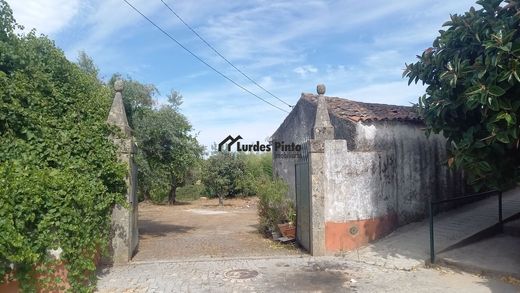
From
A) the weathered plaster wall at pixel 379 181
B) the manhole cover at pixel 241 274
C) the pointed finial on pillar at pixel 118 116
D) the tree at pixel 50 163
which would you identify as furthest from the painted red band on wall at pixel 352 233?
the pointed finial on pillar at pixel 118 116

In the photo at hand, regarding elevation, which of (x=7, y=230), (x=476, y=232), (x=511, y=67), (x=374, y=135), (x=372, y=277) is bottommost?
(x=372, y=277)

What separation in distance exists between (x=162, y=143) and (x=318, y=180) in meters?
4.79

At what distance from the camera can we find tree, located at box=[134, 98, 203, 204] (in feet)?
36.8

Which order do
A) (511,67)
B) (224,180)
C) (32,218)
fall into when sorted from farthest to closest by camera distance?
(224,180) < (511,67) < (32,218)

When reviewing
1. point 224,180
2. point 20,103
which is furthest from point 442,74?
point 224,180

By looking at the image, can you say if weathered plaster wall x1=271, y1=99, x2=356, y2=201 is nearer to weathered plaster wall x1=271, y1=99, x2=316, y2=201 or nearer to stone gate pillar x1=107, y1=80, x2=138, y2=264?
weathered plaster wall x1=271, y1=99, x2=316, y2=201

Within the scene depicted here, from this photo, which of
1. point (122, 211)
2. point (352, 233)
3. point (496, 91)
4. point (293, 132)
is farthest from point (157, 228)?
point (496, 91)

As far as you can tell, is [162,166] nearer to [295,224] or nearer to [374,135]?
Answer: [295,224]

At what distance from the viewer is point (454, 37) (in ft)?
23.1

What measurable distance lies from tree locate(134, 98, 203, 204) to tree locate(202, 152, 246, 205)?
13.1 meters

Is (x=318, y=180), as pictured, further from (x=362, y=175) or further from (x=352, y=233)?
(x=352, y=233)

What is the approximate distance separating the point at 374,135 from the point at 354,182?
1598 mm

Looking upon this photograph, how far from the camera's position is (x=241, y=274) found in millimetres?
7496

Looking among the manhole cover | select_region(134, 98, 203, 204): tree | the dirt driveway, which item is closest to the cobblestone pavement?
the manhole cover
